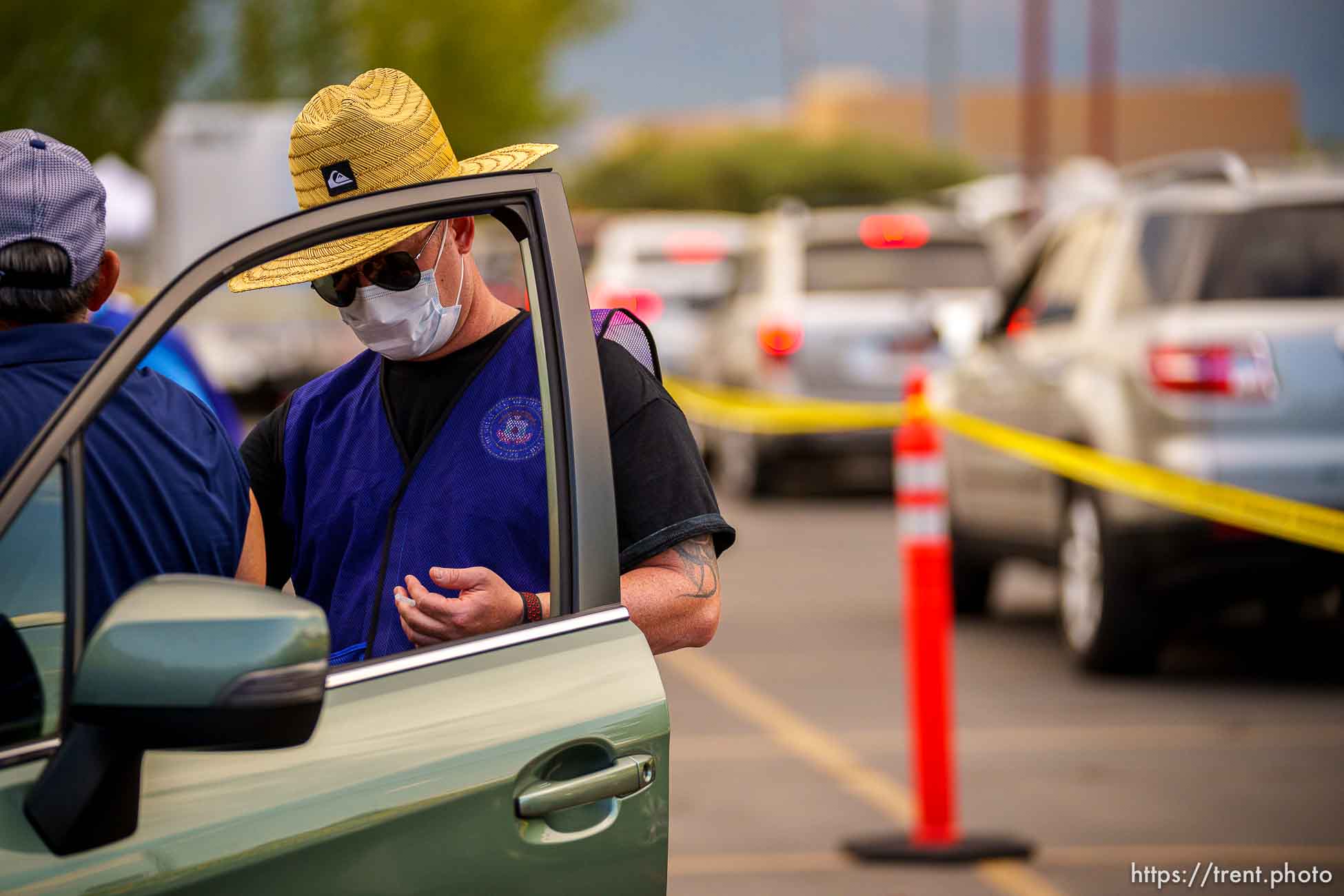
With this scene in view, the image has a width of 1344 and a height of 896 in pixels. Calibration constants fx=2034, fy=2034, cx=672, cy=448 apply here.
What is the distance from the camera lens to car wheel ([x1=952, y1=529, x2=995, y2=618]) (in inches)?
367

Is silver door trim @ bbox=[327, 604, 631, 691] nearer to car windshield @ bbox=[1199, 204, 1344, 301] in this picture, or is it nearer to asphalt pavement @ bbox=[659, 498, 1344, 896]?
asphalt pavement @ bbox=[659, 498, 1344, 896]

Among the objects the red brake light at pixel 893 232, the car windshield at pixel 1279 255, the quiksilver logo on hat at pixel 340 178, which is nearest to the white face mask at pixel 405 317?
the quiksilver logo on hat at pixel 340 178

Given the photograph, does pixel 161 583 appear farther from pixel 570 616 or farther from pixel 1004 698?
pixel 1004 698

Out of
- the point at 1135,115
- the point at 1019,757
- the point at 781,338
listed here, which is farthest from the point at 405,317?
the point at 1135,115

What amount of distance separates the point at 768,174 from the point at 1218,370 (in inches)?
2343

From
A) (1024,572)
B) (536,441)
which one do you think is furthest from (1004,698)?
(536,441)

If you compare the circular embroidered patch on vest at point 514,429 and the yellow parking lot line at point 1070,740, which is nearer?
the circular embroidered patch on vest at point 514,429

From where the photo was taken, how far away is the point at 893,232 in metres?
14.0

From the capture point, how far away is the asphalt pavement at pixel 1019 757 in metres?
5.34

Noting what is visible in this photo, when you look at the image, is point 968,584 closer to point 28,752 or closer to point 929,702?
point 929,702

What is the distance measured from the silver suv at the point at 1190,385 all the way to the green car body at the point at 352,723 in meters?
5.00

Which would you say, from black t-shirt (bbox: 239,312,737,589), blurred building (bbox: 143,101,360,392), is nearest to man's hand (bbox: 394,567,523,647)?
black t-shirt (bbox: 239,312,737,589)

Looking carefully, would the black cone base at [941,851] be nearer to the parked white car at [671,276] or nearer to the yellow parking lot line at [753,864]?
the yellow parking lot line at [753,864]

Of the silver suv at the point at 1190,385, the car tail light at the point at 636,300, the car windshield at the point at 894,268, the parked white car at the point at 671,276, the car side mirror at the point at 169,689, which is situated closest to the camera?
the car side mirror at the point at 169,689
